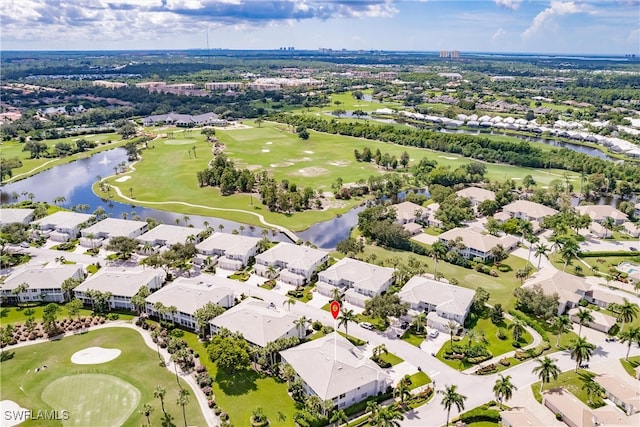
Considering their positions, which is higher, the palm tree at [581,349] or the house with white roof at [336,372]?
the palm tree at [581,349]

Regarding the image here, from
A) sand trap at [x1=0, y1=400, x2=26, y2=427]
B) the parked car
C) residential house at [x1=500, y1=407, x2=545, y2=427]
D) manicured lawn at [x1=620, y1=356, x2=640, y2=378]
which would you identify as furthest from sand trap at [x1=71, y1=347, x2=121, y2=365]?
manicured lawn at [x1=620, y1=356, x2=640, y2=378]

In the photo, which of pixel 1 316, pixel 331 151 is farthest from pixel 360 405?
pixel 331 151

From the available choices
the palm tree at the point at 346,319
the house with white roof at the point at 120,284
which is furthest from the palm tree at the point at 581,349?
the house with white roof at the point at 120,284

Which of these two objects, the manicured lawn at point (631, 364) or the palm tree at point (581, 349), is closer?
the palm tree at point (581, 349)

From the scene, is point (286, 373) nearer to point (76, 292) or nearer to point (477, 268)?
point (76, 292)

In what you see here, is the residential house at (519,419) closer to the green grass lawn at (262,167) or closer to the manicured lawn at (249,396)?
the manicured lawn at (249,396)

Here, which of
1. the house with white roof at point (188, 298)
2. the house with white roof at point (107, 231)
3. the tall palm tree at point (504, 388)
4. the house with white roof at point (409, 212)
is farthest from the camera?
the house with white roof at point (409, 212)

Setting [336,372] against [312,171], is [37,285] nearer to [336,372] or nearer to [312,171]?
[336,372]

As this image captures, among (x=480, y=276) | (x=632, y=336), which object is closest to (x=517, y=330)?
(x=632, y=336)
